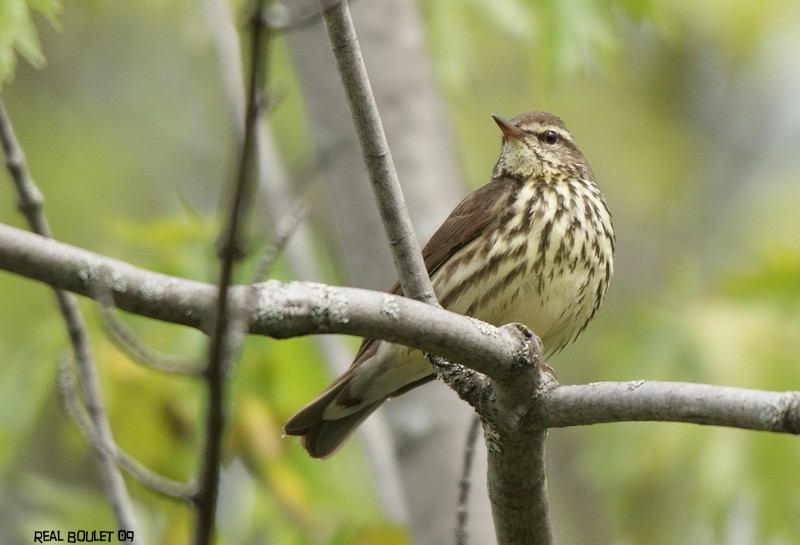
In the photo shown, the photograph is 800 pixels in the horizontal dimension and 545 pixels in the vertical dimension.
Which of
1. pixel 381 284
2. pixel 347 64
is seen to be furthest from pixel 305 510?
pixel 347 64

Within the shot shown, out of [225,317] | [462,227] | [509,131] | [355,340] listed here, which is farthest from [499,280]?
[355,340]

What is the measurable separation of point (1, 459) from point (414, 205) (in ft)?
7.31

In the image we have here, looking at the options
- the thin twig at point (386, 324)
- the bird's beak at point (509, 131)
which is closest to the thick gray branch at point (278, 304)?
the thin twig at point (386, 324)

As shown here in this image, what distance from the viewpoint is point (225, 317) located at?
2.14 m

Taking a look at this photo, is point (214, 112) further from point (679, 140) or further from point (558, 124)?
point (558, 124)

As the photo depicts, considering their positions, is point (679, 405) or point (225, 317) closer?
point (225, 317)

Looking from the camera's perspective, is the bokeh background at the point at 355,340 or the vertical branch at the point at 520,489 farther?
the bokeh background at the point at 355,340

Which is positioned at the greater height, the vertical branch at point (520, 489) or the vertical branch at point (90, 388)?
the vertical branch at point (90, 388)

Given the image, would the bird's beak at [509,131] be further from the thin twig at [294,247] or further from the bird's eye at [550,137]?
the thin twig at [294,247]

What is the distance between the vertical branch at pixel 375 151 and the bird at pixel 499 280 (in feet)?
4.51

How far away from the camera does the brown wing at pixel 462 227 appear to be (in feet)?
15.8

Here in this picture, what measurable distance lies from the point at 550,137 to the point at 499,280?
1.21 metres

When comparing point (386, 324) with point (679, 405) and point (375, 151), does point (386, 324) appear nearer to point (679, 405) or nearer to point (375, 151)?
point (375, 151)

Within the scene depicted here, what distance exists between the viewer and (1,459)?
5344 millimetres
